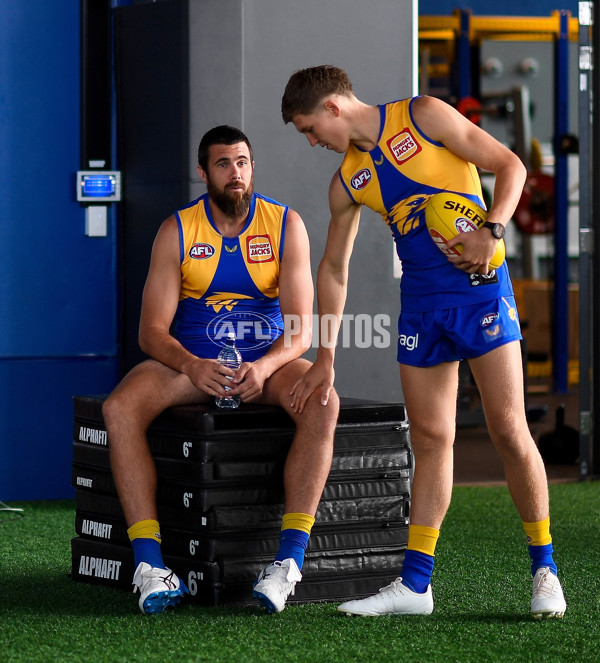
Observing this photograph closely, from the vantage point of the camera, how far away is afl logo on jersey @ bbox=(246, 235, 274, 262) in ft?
9.96

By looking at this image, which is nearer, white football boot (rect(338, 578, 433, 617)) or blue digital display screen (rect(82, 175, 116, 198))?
white football boot (rect(338, 578, 433, 617))

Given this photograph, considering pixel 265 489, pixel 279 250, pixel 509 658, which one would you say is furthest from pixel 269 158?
pixel 509 658

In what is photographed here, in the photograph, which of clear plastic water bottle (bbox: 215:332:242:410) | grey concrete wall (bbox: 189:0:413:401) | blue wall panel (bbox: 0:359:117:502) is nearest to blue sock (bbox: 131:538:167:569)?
clear plastic water bottle (bbox: 215:332:242:410)

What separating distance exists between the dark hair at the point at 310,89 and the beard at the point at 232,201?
46 cm

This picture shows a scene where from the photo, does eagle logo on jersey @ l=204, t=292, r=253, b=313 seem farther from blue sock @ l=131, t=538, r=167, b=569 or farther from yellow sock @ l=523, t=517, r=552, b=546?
yellow sock @ l=523, t=517, r=552, b=546

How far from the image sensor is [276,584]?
2566mm

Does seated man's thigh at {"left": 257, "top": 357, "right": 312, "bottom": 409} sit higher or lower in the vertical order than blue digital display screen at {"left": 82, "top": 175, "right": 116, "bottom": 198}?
lower

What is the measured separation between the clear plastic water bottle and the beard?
0.35 metres

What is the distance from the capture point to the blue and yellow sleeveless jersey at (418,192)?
8.30 feet

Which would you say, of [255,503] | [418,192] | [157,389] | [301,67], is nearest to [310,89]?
[418,192]

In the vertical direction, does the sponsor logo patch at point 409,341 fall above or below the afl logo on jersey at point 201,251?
below

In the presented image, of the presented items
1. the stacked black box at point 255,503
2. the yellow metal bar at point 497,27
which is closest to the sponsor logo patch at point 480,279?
the stacked black box at point 255,503

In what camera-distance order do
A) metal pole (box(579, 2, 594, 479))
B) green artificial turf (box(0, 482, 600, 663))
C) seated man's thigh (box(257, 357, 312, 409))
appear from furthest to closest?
metal pole (box(579, 2, 594, 479)) → seated man's thigh (box(257, 357, 312, 409)) → green artificial turf (box(0, 482, 600, 663))

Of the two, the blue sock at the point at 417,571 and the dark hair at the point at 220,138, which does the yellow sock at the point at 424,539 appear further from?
the dark hair at the point at 220,138
